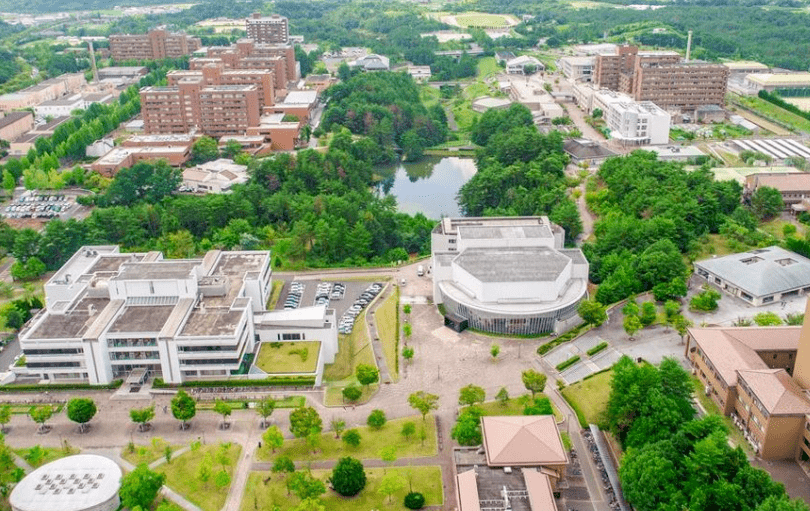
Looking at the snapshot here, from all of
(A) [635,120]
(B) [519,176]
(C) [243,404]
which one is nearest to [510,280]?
(C) [243,404]

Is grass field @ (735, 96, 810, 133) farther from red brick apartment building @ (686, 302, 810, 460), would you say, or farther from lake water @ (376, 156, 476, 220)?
red brick apartment building @ (686, 302, 810, 460)

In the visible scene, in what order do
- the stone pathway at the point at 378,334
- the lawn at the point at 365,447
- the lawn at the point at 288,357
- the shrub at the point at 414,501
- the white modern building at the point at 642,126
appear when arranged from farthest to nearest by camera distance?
the white modern building at the point at 642,126 < the stone pathway at the point at 378,334 < the lawn at the point at 288,357 < the lawn at the point at 365,447 < the shrub at the point at 414,501

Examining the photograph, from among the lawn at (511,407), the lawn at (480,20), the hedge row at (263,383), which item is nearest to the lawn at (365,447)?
the lawn at (511,407)

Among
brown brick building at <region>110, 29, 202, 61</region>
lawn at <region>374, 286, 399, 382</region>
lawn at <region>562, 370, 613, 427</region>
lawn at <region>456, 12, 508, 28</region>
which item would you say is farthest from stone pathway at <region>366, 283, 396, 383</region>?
lawn at <region>456, 12, 508, 28</region>

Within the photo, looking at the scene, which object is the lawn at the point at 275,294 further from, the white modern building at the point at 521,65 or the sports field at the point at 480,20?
the sports field at the point at 480,20

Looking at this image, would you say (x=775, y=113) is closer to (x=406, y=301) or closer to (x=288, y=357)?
(x=406, y=301)

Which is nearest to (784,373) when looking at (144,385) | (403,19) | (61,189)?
(144,385)
